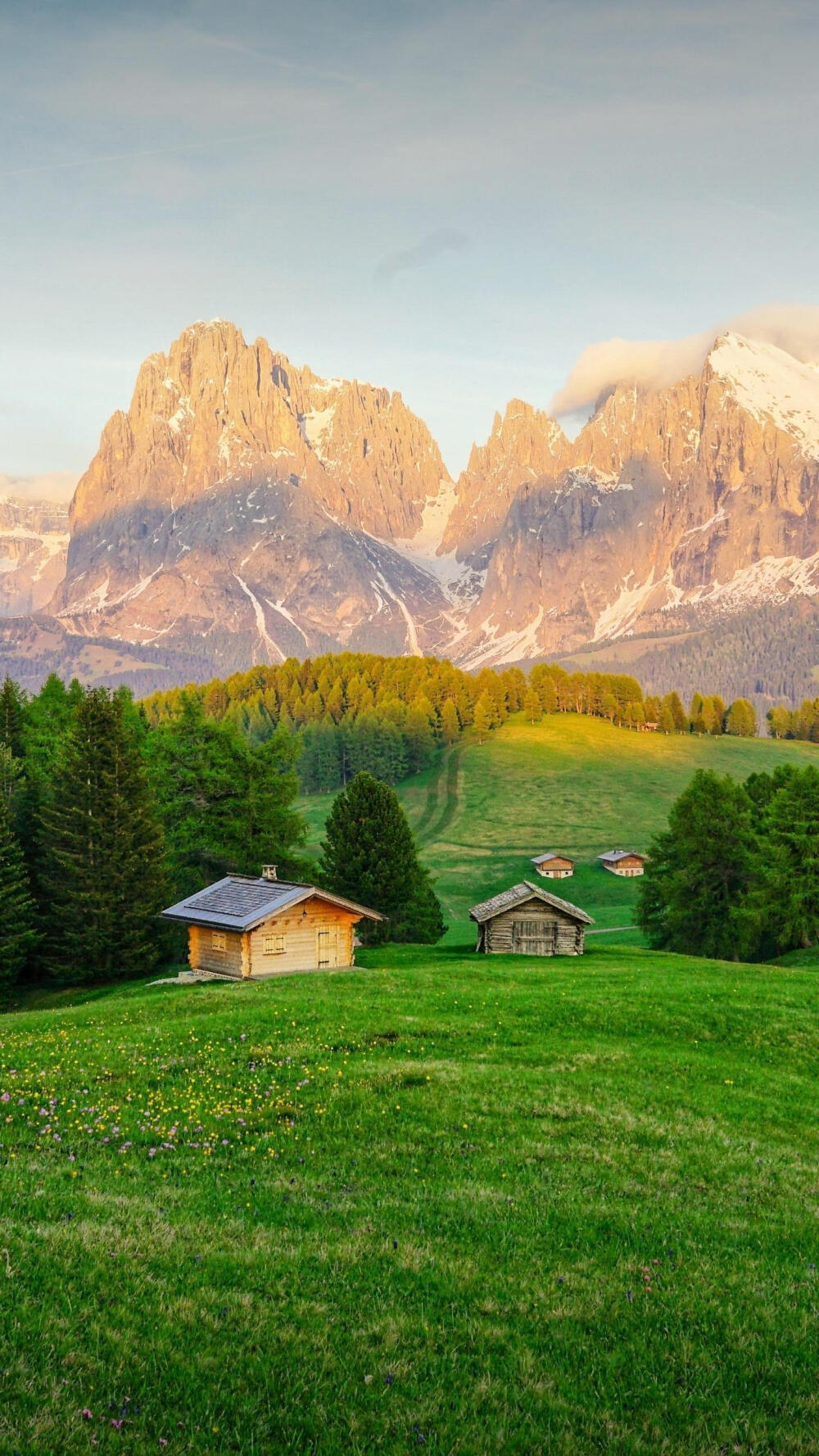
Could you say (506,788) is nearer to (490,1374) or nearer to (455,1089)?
(455,1089)

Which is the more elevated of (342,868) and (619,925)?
(342,868)

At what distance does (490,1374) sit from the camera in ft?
27.8

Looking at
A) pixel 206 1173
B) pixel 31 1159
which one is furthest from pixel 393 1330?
pixel 31 1159

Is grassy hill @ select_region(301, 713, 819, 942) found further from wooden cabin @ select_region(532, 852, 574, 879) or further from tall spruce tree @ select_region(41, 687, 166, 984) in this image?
tall spruce tree @ select_region(41, 687, 166, 984)

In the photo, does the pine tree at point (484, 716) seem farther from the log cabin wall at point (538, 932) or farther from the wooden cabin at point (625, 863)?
the log cabin wall at point (538, 932)

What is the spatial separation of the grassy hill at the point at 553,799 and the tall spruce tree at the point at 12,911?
48750 mm

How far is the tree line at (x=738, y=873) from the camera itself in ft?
227

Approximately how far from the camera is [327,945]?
51.6 m

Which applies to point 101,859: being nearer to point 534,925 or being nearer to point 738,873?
point 534,925

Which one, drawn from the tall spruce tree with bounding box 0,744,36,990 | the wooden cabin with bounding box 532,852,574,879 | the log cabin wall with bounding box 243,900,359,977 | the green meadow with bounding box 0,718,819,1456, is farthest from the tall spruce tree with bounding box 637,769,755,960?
the tall spruce tree with bounding box 0,744,36,990

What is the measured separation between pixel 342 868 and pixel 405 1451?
2632 inches

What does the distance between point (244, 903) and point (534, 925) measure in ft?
77.9

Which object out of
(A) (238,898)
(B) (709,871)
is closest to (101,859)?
(A) (238,898)

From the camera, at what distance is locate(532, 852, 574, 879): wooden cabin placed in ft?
403
